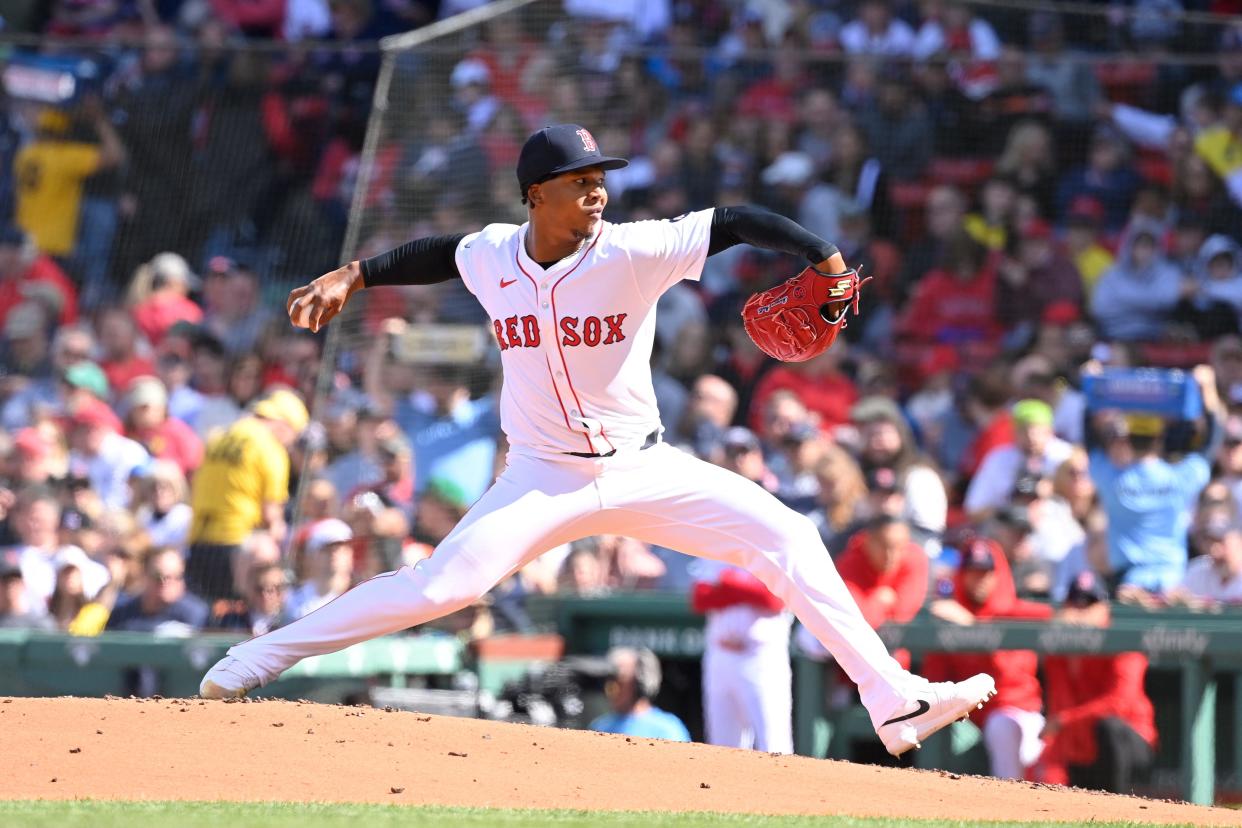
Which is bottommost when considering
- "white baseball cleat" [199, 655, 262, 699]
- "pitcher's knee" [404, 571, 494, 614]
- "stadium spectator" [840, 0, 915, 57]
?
"white baseball cleat" [199, 655, 262, 699]

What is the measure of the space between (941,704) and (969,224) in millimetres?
7354

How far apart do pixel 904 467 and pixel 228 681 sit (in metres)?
4.93

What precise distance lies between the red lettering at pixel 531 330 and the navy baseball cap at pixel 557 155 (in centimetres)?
39

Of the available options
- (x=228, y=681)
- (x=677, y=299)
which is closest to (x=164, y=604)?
(x=228, y=681)

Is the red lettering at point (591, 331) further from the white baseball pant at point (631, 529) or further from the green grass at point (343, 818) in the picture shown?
the green grass at point (343, 818)

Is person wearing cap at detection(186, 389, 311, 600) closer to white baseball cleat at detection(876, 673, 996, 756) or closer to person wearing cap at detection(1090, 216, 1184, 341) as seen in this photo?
person wearing cap at detection(1090, 216, 1184, 341)

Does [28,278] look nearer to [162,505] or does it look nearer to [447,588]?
[162,505]

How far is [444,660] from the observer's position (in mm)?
9180

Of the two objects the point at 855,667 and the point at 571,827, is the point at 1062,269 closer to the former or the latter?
the point at 855,667

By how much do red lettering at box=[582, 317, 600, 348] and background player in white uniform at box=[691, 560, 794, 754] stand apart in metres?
2.97

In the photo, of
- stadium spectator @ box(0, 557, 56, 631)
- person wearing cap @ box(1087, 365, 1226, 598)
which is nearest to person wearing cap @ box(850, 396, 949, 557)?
person wearing cap @ box(1087, 365, 1226, 598)

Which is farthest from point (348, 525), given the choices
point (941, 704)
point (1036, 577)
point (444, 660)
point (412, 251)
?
point (941, 704)

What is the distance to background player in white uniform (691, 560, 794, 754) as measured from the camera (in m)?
8.21

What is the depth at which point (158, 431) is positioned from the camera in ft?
38.3
